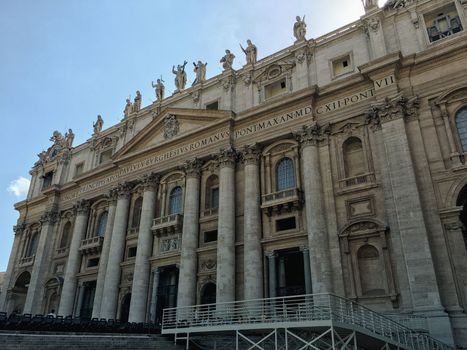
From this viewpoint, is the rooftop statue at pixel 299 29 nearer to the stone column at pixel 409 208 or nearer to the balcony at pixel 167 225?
the stone column at pixel 409 208

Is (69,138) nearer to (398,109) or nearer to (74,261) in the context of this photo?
(74,261)

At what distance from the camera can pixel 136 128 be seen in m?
35.6

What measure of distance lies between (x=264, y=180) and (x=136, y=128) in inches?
595

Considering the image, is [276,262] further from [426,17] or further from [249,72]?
[426,17]

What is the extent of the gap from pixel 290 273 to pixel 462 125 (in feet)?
39.5

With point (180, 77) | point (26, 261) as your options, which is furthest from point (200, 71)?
point (26, 261)

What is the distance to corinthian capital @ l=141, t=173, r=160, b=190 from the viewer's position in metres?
30.4

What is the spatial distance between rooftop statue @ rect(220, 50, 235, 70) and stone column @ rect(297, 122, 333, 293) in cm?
995

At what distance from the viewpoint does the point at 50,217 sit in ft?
123

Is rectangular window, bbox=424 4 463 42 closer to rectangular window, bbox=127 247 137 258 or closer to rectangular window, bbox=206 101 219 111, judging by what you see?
rectangular window, bbox=206 101 219 111

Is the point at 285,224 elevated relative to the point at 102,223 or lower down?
lower down

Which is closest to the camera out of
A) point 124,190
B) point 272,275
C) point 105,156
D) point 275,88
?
point 272,275

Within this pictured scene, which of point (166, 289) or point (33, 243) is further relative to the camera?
point (33, 243)

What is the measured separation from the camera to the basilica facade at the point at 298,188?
19.6 meters
